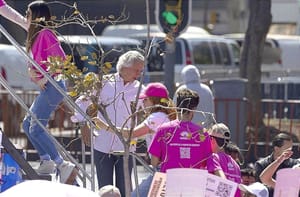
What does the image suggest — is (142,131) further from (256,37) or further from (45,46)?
(256,37)

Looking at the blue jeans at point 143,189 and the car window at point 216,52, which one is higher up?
the blue jeans at point 143,189

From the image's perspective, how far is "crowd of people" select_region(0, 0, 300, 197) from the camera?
7.77 metres

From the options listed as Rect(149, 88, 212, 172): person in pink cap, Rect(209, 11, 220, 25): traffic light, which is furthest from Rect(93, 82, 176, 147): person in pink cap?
Rect(209, 11, 220, 25): traffic light

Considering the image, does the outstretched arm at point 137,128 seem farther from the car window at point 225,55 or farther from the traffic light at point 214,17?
the traffic light at point 214,17

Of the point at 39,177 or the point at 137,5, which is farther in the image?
the point at 137,5

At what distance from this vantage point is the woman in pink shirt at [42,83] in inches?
347

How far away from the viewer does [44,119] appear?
29.4 ft

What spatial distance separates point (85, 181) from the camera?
333 inches

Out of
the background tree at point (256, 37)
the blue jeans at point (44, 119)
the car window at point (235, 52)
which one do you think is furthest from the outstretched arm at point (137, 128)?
the car window at point (235, 52)

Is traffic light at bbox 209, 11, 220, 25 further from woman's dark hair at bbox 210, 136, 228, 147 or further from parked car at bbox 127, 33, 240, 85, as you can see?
woman's dark hair at bbox 210, 136, 228, 147

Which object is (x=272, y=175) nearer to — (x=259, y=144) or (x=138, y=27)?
(x=259, y=144)

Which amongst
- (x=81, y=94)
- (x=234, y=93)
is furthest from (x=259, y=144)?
(x=81, y=94)

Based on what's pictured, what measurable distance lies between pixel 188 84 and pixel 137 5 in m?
13.8

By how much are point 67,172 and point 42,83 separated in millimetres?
793
